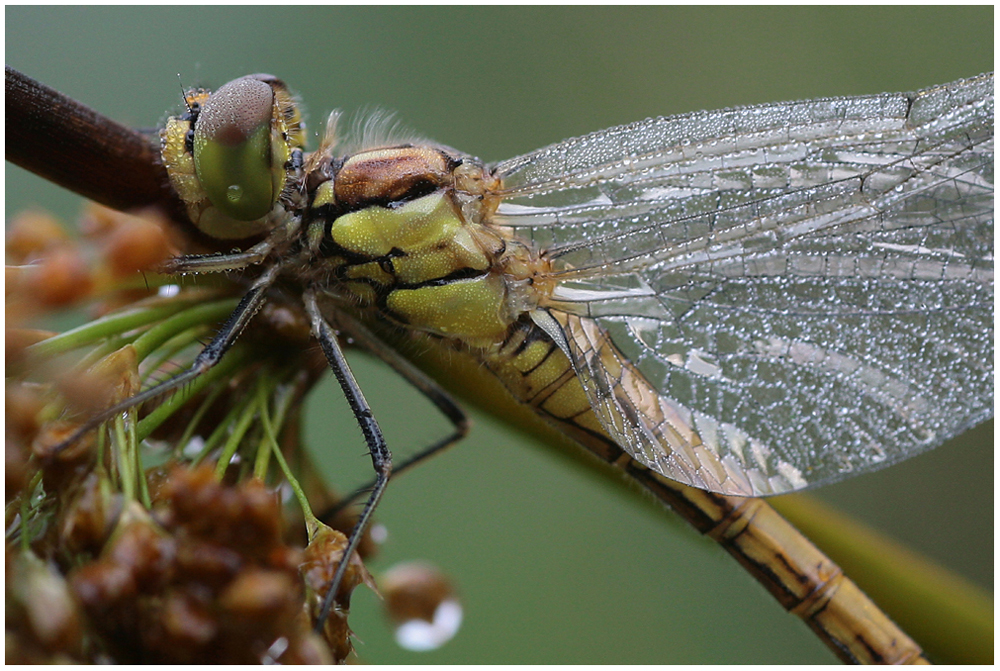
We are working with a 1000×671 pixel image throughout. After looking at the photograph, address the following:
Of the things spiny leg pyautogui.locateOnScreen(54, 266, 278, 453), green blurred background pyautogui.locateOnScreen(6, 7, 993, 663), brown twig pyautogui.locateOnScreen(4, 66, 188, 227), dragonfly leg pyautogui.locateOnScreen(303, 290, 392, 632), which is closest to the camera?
spiny leg pyautogui.locateOnScreen(54, 266, 278, 453)

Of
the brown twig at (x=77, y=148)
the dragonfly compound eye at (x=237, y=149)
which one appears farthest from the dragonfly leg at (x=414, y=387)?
the brown twig at (x=77, y=148)

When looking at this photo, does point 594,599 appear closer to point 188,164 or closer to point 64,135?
point 188,164

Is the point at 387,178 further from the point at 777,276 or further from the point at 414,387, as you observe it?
the point at 777,276

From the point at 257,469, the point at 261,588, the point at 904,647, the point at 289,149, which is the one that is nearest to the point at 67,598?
the point at 261,588

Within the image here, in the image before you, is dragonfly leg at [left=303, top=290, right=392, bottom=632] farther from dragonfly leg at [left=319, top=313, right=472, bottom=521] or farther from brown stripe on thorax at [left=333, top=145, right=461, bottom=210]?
brown stripe on thorax at [left=333, top=145, right=461, bottom=210]

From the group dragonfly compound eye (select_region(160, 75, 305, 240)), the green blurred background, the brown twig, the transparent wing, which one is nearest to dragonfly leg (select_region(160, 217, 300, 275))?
dragonfly compound eye (select_region(160, 75, 305, 240))

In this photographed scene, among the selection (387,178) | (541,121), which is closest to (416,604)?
(387,178)

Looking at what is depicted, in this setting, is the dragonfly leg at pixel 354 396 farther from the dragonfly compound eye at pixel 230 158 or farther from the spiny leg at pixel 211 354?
the dragonfly compound eye at pixel 230 158
